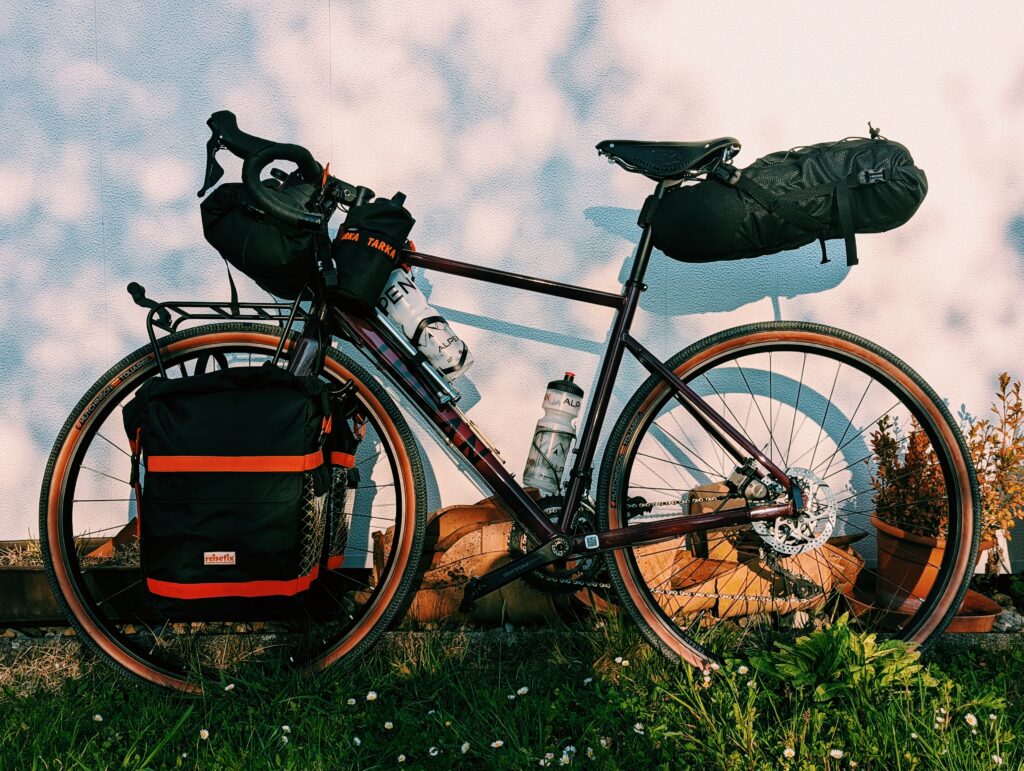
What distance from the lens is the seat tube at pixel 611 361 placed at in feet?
7.41

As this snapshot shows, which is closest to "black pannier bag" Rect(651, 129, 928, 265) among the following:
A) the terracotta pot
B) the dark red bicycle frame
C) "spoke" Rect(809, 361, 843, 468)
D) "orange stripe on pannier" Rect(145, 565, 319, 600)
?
the dark red bicycle frame

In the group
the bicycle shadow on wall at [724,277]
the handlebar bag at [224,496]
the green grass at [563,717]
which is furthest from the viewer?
the bicycle shadow on wall at [724,277]

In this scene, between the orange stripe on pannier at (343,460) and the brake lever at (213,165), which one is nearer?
the brake lever at (213,165)

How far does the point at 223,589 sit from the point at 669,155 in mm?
1720

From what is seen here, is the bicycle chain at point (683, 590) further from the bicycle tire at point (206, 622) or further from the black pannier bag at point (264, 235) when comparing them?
the black pannier bag at point (264, 235)

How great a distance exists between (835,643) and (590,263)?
5.25 feet

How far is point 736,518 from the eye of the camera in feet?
7.34

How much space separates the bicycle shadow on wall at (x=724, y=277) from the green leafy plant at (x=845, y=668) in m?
1.38

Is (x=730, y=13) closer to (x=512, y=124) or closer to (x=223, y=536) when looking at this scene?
(x=512, y=124)

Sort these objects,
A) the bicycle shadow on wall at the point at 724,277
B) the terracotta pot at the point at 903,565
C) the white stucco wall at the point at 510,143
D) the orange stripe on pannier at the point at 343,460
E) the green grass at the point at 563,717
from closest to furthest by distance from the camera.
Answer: the green grass at the point at 563,717
the orange stripe on pannier at the point at 343,460
the terracotta pot at the point at 903,565
the white stucco wall at the point at 510,143
the bicycle shadow on wall at the point at 724,277

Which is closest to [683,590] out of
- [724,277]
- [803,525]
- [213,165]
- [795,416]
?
[803,525]

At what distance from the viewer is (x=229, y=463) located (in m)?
2.05

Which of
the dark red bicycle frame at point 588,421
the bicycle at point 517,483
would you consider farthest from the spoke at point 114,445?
the dark red bicycle frame at point 588,421

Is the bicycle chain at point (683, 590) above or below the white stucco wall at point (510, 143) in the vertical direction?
below
